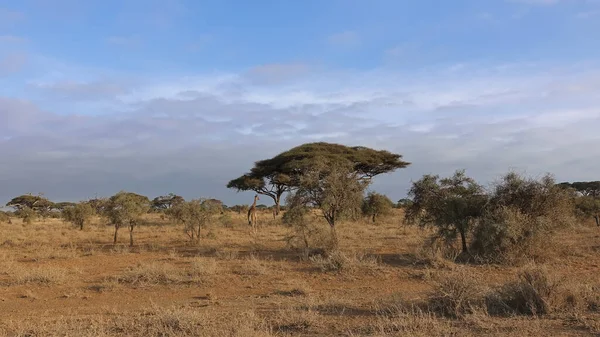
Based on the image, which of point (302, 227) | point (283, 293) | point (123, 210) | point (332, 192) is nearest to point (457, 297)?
point (283, 293)

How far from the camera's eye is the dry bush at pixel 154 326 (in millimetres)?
6762

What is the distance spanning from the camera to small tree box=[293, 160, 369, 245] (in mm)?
17453

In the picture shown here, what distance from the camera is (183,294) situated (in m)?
11.1

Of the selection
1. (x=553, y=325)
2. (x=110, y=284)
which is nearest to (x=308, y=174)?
(x=110, y=284)

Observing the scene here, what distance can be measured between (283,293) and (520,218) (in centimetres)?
761

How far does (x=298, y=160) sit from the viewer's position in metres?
35.7

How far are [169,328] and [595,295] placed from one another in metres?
7.07

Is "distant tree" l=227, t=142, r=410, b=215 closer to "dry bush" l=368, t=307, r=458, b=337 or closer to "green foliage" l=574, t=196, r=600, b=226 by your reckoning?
"green foliage" l=574, t=196, r=600, b=226

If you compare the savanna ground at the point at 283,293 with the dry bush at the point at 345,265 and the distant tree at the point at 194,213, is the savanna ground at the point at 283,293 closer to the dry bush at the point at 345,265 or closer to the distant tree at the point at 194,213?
the dry bush at the point at 345,265

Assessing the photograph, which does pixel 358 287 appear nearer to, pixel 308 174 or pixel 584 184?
pixel 308 174

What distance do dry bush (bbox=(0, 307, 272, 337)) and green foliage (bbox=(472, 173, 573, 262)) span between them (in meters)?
8.55

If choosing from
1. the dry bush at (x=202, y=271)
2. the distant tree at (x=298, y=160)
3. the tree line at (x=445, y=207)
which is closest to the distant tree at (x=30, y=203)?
the distant tree at (x=298, y=160)

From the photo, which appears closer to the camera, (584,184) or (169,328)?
(169,328)

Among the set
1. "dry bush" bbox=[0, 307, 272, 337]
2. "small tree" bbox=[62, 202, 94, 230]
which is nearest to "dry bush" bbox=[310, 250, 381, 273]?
"dry bush" bbox=[0, 307, 272, 337]
